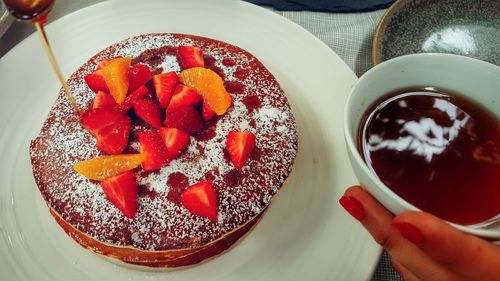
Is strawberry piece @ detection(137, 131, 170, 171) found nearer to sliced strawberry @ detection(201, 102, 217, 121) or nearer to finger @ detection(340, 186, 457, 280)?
sliced strawberry @ detection(201, 102, 217, 121)

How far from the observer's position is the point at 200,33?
1.81m

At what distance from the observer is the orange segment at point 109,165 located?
48.8 inches

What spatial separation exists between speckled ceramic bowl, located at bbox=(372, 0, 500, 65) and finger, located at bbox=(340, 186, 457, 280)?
0.96 meters

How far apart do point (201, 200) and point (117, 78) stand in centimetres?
49

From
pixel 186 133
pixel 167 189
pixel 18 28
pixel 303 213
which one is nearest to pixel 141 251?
pixel 167 189

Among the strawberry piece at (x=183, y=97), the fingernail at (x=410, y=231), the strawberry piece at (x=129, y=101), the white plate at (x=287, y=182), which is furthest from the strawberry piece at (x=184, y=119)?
the fingernail at (x=410, y=231)

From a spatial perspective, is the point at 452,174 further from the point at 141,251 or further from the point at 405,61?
the point at 141,251

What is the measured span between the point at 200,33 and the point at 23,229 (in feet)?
3.27

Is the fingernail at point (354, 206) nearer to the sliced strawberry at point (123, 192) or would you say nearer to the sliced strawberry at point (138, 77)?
the sliced strawberry at point (123, 192)

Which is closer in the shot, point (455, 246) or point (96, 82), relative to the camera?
point (455, 246)

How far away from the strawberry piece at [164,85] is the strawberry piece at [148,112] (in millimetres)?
34

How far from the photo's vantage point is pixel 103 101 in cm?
136

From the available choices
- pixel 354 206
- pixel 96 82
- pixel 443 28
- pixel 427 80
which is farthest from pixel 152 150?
pixel 443 28

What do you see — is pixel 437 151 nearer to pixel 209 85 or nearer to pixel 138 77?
pixel 209 85
